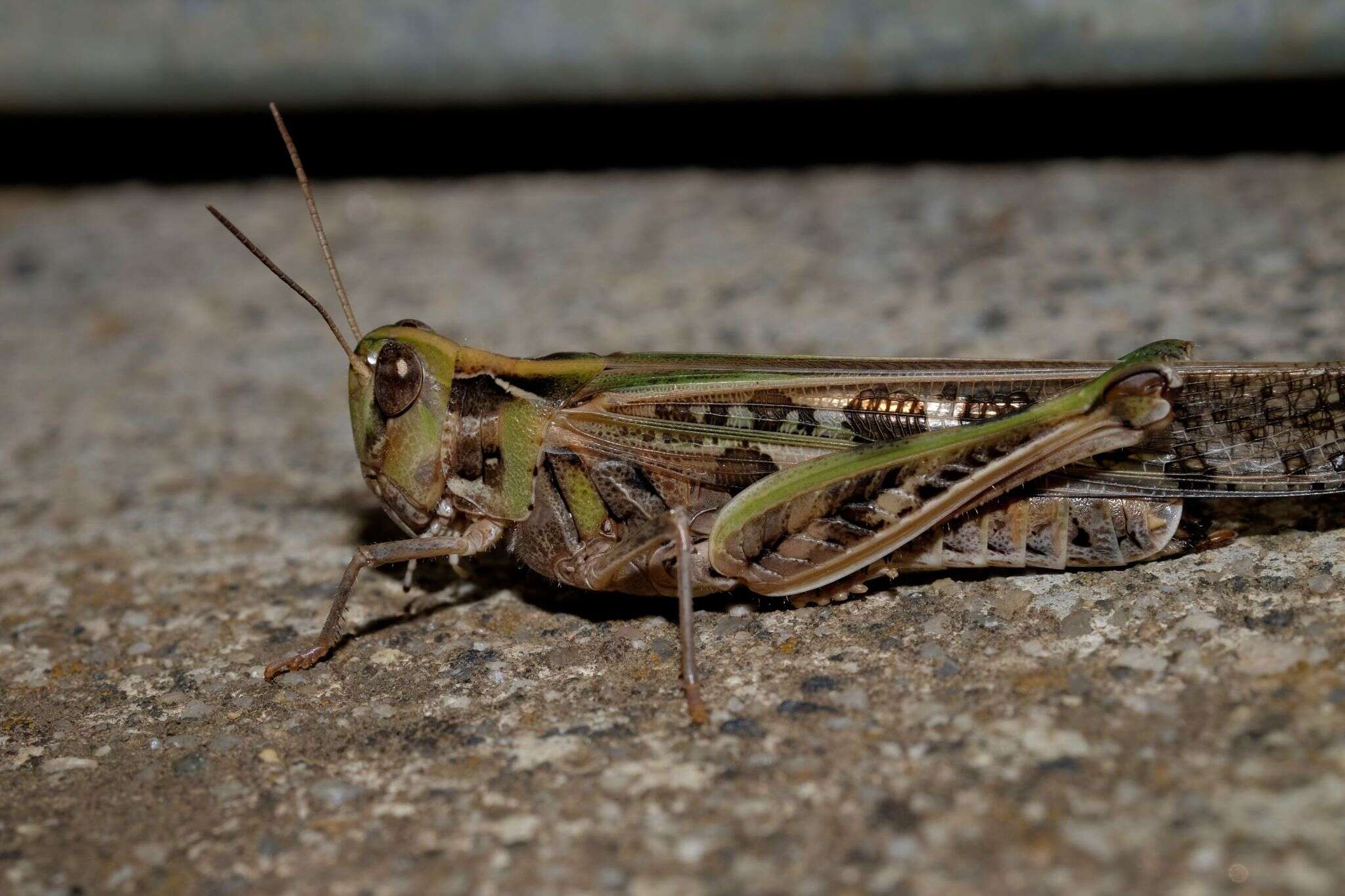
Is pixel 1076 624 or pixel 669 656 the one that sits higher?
pixel 1076 624

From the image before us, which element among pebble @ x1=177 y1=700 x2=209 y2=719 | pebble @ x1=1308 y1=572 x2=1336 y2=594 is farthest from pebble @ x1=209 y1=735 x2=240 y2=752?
pebble @ x1=1308 y1=572 x2=1336 y2=594

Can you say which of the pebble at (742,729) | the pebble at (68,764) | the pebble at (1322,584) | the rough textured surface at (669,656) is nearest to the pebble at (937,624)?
the rough textured surface at (669,656)

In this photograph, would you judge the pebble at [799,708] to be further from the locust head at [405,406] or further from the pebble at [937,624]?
the locust head at [405,406]

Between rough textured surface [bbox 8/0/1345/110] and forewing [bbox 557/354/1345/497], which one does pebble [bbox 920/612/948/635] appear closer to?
forewing [bbox 557/354/1345/497]

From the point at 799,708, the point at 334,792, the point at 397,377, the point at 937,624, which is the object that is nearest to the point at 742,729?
the point at 799,708

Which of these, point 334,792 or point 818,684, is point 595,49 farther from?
point 334,792

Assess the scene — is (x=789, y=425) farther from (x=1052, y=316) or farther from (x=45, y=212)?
(x=45, y=212)

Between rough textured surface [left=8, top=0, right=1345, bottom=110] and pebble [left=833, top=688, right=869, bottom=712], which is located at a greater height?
rough textured surface [left=8, top=0, right=1345, bottom=110]
